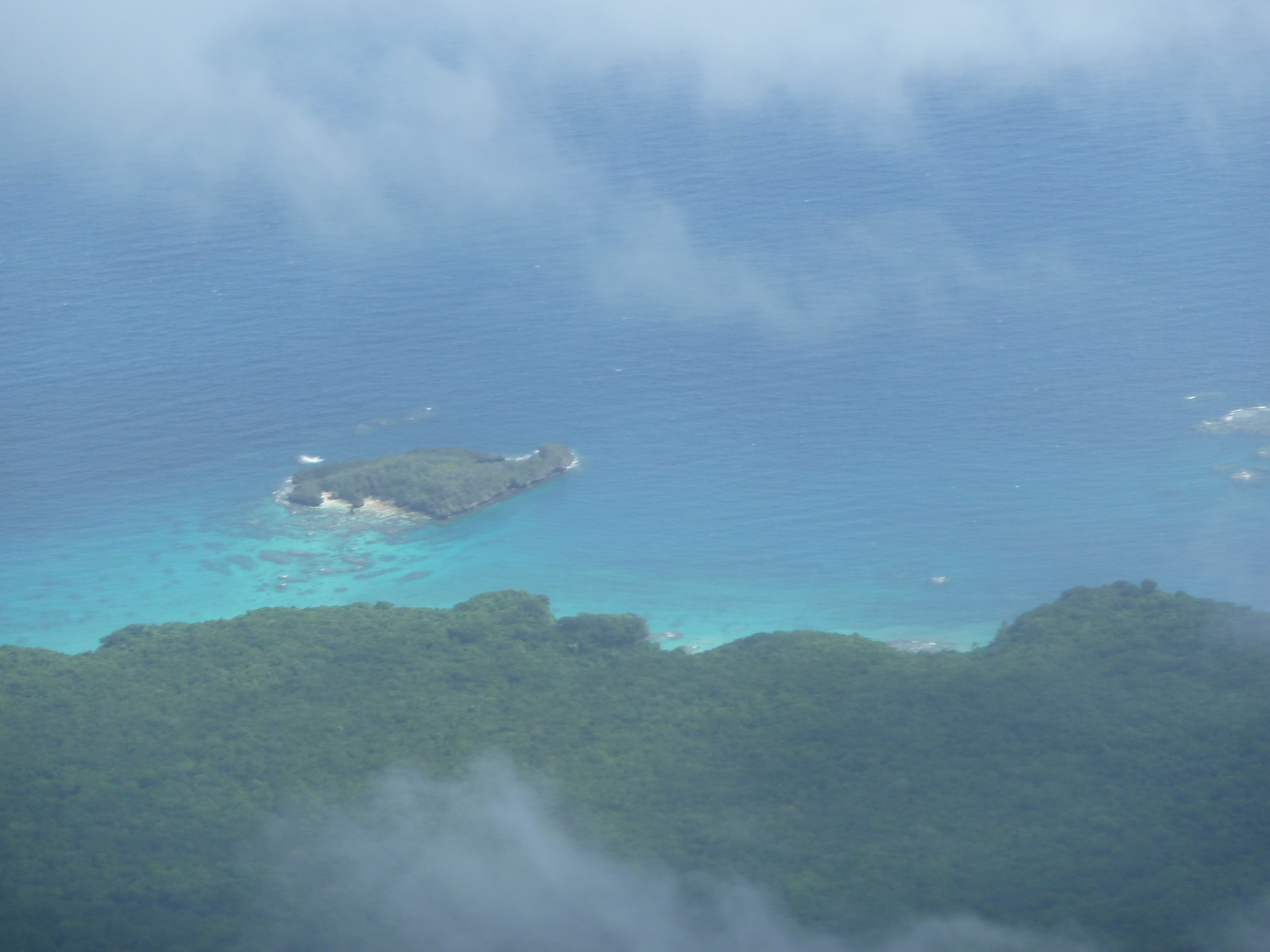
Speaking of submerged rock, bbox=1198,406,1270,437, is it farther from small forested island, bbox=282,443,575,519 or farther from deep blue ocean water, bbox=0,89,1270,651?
small forested island, bbox=282,443,575,519

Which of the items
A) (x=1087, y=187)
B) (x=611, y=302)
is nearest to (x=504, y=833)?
(x=611, y=302)

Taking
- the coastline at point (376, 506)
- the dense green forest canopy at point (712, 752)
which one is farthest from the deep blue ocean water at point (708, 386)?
the dense green forest canopy at point (712, 752)

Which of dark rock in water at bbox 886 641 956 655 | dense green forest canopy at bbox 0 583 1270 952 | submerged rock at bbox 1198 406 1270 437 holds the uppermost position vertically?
submerged rock at bbox 1198 406 1270 437

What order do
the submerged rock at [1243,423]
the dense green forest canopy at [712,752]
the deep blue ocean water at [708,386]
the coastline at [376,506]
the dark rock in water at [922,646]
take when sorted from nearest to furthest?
the dense green forest canopy at [712,752]
the dark rock in water at [922,646]
the deep blue ocean water at [708,386]
the coastline at [376,506]
the submerged rock at [1243,423]

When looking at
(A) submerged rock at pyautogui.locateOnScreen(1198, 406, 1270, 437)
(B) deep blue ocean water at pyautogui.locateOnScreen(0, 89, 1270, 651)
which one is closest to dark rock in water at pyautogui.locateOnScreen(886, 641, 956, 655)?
(B) deep blue ocean water at pyautogui.locateOnScreen(0, 89, 1270, 651)

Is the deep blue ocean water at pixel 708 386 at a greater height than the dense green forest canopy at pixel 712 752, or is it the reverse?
the deep blue ocean water at pixel 708 386

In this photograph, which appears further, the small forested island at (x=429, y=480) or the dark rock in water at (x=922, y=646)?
the small forested island at (x=429, y=480)

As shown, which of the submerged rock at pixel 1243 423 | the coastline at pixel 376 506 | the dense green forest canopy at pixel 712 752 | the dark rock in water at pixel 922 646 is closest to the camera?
the dense green forest canopy at pixel 712 752

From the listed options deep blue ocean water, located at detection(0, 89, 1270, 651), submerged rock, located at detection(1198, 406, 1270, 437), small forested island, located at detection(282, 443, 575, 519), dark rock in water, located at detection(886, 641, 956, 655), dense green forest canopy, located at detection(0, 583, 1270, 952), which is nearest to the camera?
dense green forest canopy, located at detection(0, 583, 1270, 952)

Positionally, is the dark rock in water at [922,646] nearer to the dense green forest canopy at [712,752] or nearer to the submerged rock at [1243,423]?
the dense green forest canopy at [712,752]
